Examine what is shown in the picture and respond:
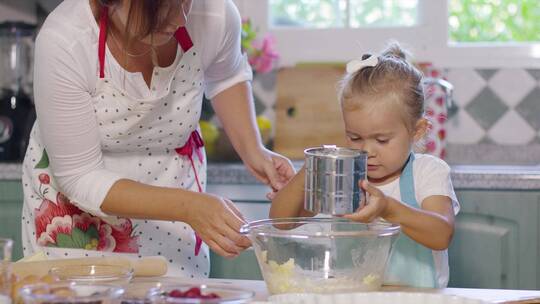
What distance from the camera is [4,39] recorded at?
9.98ft

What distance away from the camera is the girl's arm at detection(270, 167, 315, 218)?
69.7 inches

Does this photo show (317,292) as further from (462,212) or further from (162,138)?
(462,212)

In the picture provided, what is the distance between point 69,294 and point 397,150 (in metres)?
0.84

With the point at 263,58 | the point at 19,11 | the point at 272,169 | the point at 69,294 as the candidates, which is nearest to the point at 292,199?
the point at 272,169

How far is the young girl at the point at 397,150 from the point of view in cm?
173

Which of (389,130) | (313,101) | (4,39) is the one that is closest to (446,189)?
(389,130)

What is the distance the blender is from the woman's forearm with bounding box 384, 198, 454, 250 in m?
1.64

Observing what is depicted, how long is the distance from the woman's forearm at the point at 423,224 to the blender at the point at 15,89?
1.64 meters

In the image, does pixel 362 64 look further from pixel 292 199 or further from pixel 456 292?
pixel 456 292

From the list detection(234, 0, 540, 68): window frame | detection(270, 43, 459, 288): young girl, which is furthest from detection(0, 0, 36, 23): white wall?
detection(270, 43, 459, 288): young girl

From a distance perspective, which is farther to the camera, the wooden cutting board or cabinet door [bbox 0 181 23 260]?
the wooden cutting board

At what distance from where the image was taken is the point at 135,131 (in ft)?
6.00

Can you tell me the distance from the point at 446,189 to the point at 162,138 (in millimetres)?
565

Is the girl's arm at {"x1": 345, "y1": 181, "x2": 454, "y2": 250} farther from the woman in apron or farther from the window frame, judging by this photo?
the window frame
